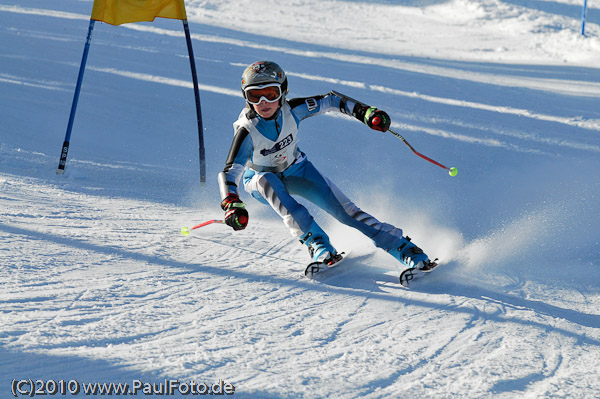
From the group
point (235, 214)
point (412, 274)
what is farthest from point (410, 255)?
point (235, 214)

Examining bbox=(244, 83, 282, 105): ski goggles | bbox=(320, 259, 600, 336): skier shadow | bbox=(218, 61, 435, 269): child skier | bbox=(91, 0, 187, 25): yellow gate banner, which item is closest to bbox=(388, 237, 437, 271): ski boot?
bbox=(218, 61, 435, 269): child skier

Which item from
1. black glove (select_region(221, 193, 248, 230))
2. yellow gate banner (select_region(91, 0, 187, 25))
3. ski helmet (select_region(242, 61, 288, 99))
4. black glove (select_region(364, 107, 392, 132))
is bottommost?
black glove (select_region(221, 193, 248, 230))

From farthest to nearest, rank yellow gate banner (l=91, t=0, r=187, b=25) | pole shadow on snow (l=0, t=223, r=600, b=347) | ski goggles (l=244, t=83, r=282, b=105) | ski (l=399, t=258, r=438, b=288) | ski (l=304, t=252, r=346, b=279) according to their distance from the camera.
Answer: yellow gate banner (l=91, t=0, r=187, b=25), ski goggles (l=244, t=83, r=282, b=105), ski (l=304, t=252, r=346, b=279), ski (l=399, t=258, r=438, b=288), pole shadow on snow (l=0, t=223, r=600, b=347)

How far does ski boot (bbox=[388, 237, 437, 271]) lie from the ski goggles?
54.6 inches

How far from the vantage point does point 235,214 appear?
4195 mm

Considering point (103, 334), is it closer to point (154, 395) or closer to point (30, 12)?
point (154, 395)

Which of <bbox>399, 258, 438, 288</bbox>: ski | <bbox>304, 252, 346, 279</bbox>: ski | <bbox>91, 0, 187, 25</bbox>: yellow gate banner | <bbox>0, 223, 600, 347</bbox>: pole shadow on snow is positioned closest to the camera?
<bbox>0, 223, 600, 347</bbox>: pole shadow on snow

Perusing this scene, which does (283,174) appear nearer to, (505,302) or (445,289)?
(445,289)

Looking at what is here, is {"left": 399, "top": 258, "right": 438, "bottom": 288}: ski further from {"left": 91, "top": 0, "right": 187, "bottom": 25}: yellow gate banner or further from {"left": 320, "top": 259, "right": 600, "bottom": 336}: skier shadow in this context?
{"left": 91, "top": 0, "right": 187, "bottom": 25}: yellow gate banner

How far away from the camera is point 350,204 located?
4.78 metres

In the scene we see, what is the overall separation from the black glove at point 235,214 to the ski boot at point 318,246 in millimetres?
618

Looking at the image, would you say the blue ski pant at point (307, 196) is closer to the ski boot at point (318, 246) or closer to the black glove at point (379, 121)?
the ski boot at point (318, 246)

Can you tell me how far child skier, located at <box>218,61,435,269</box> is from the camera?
15.0ft

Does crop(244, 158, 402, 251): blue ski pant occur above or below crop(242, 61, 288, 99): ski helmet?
below
